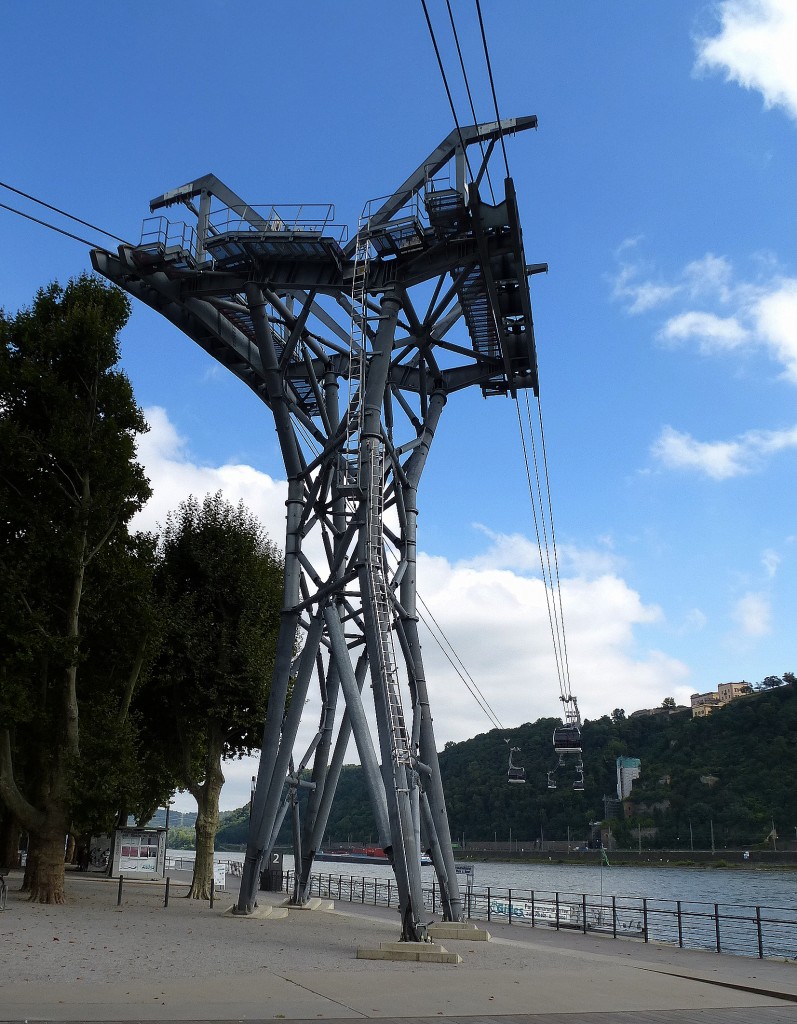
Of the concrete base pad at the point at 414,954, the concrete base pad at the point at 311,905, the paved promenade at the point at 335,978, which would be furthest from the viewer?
the concrete base pad at the point at 311,905

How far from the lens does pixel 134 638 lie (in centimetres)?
3069

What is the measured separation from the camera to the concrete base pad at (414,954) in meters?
16.8

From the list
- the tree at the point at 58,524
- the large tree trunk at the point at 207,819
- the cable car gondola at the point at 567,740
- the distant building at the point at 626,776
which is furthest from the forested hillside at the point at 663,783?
the tree at the point at 58,524

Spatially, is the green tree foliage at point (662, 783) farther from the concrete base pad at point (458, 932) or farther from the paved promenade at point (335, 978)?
the paved promenade at point (335, 978)

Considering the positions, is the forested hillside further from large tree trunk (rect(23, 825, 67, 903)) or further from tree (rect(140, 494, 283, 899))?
large tree trunk (rect(23, 825, 67, 903))

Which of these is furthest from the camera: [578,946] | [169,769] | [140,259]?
[169,769]

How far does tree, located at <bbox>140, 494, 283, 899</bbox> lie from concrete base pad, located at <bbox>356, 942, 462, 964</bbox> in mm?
17094

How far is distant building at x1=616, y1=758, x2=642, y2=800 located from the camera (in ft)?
363

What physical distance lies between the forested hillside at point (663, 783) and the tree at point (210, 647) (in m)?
75.9

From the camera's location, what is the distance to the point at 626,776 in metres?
117

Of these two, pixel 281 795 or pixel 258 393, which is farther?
pixel 258 393

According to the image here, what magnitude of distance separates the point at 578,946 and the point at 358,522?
35.6 ft

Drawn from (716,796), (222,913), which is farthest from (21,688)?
(716,796)

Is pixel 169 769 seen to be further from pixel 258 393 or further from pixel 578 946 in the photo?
pixel 578 946
